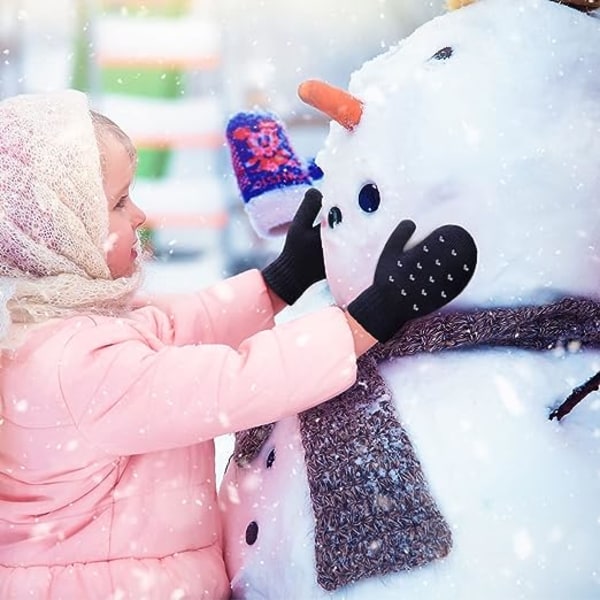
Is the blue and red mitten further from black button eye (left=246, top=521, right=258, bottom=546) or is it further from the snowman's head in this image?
black button eye (left=246, top=521, right=258, bottom=546)

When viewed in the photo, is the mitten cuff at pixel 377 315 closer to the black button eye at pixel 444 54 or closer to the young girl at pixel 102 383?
the young girl at pixel 102 383

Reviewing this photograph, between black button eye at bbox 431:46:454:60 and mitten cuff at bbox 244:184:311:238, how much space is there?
333mm

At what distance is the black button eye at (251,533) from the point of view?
83 centimetres

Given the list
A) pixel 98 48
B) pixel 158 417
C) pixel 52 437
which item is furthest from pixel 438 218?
pixel 98 48

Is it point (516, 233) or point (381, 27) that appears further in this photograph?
point (381, 27)

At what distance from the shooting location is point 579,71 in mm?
750

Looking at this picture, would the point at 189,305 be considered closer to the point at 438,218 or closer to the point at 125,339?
the point at 125,339

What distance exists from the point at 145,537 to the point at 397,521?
257mm

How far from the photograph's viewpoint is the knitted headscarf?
78cm

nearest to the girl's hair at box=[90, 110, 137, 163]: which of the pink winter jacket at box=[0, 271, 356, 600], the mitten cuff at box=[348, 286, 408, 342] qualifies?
the pink winter jacket at box=[0, 271, 356, 600]


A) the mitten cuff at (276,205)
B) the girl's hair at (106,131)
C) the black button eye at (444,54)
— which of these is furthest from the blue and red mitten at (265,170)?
the black button eye at (444,54)

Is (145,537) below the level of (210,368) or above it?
below

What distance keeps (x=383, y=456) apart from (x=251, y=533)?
18 cm

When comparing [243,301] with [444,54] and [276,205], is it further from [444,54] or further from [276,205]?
[444,54]
